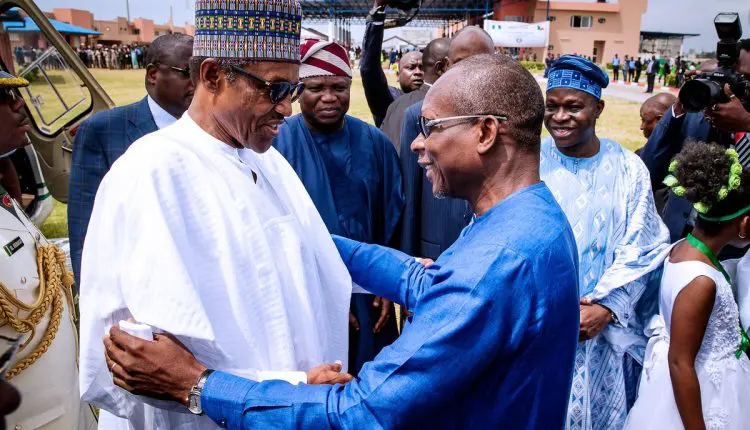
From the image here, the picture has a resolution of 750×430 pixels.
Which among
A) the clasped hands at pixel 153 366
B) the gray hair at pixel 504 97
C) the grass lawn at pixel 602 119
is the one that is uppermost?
the gray hair at pixel 504 97

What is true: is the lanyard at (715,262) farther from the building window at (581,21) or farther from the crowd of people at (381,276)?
the building window at (581,21)

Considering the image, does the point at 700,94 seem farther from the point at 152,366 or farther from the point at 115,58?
the point at 115,58

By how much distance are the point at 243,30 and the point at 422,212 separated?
2027mm

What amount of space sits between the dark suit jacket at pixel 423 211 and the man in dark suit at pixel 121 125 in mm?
1433

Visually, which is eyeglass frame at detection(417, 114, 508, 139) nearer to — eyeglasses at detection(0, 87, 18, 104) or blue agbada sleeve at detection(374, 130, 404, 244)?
blue agbada sleeve at detection(374, 130, 404, 244)

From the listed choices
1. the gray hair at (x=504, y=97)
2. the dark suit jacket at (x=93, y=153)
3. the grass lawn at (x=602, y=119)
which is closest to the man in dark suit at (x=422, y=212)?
the dark suit jacket at (x=93, y=153)

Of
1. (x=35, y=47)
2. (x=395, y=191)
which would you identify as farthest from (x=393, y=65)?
(x=395, y=191)

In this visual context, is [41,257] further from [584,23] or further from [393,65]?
[584,23]

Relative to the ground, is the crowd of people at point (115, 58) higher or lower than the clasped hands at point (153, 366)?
higher

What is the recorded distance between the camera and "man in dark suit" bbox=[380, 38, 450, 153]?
464cm

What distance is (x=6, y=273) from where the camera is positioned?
218 cm

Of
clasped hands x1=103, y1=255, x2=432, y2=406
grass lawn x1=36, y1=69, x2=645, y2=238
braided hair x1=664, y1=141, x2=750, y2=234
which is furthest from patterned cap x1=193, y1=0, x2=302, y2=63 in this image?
grass lawn x1=36, y1=69, x2=645, y2=238

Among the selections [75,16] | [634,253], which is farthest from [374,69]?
[75,16]

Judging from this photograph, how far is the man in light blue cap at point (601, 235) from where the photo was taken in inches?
115
